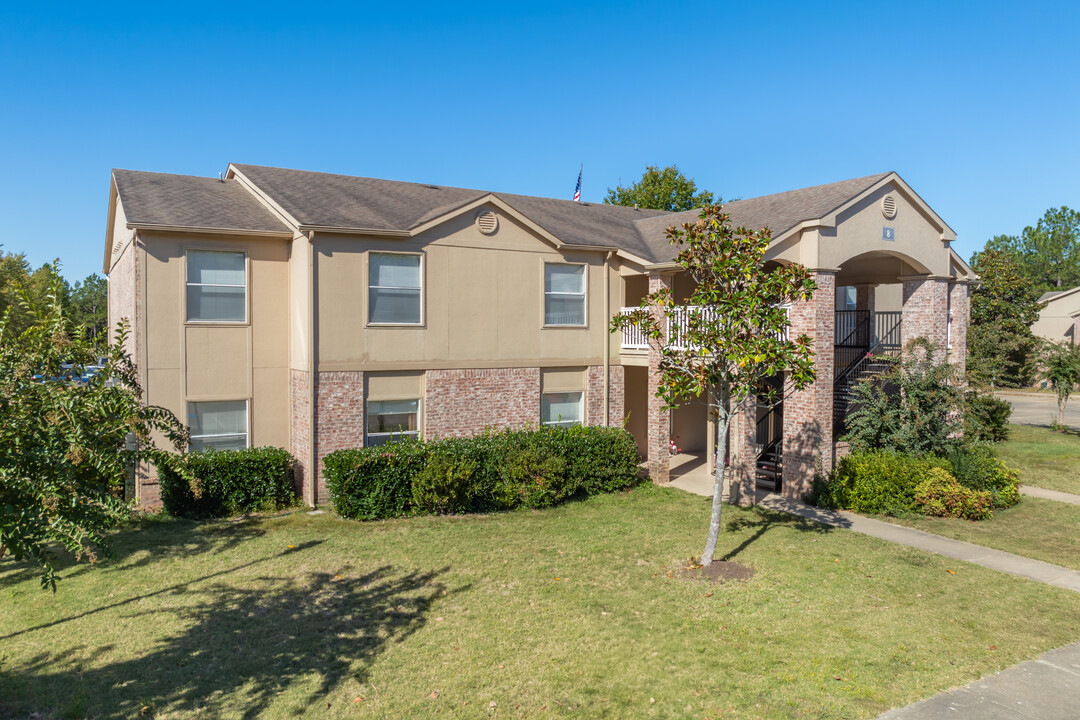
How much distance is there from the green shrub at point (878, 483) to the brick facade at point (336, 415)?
997 cm

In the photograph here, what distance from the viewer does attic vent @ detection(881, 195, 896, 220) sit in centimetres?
1638

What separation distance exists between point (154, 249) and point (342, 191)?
4.54m

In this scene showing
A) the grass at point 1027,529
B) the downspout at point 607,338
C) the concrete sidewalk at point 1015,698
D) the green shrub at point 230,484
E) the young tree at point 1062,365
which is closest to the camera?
the concrete sidewalk at point 1015,698

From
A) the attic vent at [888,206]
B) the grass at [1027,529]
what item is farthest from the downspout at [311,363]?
the attic vent at [888,206]

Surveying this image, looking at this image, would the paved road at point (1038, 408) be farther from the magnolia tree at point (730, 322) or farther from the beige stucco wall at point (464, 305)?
the magnolia tree at point (730, 322)

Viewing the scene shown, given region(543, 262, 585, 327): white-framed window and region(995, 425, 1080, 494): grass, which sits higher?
region(543, 262, 585, 327): white-framed window

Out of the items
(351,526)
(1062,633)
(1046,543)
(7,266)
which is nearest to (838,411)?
(1046,543)

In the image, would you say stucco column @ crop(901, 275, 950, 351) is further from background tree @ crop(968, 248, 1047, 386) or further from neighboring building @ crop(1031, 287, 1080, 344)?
neighboring building @ crop(1031, 287, 1080, 344)

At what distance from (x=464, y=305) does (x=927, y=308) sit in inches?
460

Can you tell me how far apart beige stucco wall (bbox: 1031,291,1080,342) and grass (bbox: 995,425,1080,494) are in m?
25.2

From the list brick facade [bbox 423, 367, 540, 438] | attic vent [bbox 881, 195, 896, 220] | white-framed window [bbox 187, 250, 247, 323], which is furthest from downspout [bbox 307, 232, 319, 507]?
attic vent [bbox 881, 195, 896, 220]

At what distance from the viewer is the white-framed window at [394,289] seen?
606 inches

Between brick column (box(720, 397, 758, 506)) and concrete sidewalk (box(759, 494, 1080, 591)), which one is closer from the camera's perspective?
concrete sidewalk (box(759, 494, 1080, 591))

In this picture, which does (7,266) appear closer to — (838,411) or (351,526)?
(351,526)
